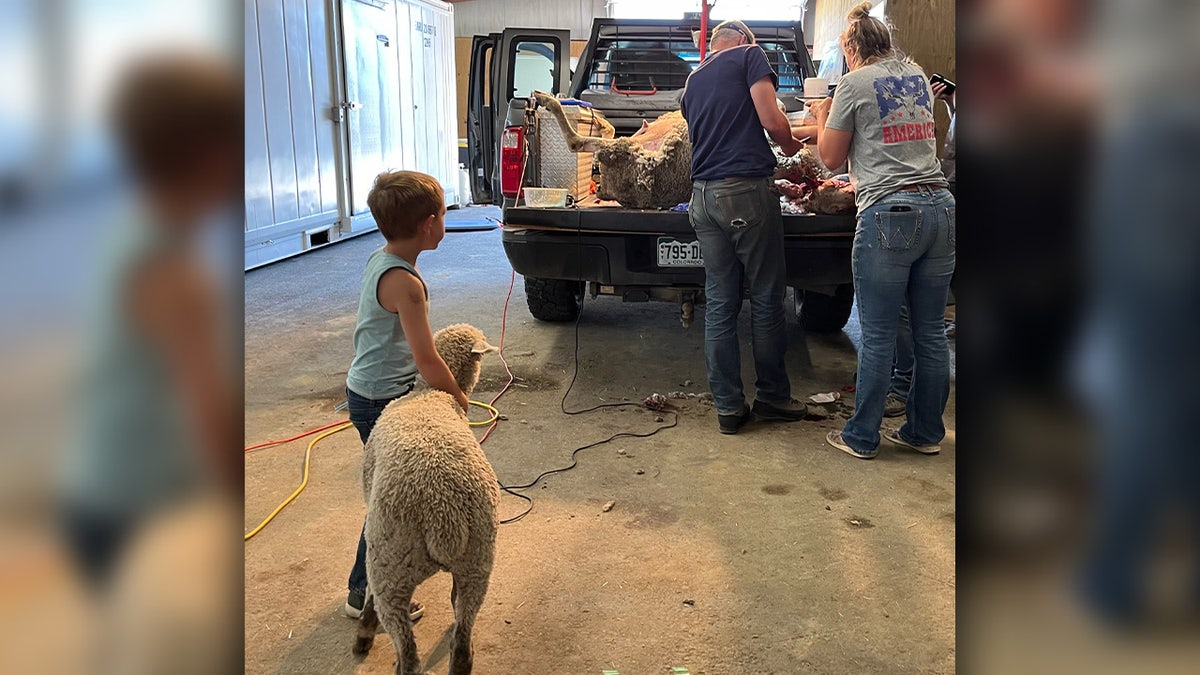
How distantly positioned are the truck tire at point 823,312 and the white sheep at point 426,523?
4.56m

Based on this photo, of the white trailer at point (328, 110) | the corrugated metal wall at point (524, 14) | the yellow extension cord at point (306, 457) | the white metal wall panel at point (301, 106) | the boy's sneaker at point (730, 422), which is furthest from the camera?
the corrugated metal wall at point (524, 14)

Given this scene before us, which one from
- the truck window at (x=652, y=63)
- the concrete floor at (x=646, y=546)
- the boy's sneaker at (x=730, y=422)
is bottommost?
the concrete floor at (x=646, y=546)

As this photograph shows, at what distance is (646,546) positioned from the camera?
10.3 ft

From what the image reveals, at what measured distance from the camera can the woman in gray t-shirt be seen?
3639 mm

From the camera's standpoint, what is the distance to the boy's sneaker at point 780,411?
177 inches

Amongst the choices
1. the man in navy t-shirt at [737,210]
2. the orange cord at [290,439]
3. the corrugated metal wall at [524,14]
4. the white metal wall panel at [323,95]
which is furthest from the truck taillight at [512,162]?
the corrugated metal wall at [524,14]

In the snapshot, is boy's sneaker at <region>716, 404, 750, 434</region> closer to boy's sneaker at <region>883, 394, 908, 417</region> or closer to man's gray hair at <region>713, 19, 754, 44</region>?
boy's sneaker at <region>883, 394, 908, 417</region>

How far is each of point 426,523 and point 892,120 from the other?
2.71 meters

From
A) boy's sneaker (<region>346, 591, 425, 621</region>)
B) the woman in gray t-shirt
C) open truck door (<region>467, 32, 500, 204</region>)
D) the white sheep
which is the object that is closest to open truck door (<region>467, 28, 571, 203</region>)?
open truck door (<region>467, 32, 500, 204</region>)

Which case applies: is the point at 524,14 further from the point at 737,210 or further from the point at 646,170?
the point at 737,210

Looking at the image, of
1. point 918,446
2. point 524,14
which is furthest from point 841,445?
point 524,14

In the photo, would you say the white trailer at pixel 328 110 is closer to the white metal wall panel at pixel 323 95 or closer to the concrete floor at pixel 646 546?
the white metal wall panel at pixel 323 95
